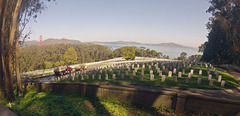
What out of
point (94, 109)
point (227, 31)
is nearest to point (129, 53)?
point (227, 31)

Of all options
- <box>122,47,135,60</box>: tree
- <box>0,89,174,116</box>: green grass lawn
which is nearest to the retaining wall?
<box>0,89,174,116</box>: green grass lawn

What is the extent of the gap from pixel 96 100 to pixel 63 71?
21843 mm

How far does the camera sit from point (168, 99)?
646cm

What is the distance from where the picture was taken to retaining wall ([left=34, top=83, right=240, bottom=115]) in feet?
18.4

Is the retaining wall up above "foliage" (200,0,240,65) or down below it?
below

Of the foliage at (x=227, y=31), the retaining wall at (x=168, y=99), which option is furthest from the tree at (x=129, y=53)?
the retaining wall at (x=168, y=99)

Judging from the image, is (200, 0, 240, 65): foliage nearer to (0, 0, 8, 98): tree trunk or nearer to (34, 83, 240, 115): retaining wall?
(34, 83, 240, 115): retaining wall

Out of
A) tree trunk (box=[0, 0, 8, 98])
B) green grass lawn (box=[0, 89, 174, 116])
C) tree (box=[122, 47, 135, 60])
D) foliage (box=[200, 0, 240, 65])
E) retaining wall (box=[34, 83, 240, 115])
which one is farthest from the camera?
tree (box=[122, 47, 135, 60])

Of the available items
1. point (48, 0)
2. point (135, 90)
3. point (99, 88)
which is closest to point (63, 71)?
point (48, 0)

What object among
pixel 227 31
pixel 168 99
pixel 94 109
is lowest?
pixel 94 109

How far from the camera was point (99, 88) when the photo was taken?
834 centimetres

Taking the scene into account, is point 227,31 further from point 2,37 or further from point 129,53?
point 129,53

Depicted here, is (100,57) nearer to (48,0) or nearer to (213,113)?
(48,0)

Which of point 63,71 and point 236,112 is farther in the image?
point 63,71
